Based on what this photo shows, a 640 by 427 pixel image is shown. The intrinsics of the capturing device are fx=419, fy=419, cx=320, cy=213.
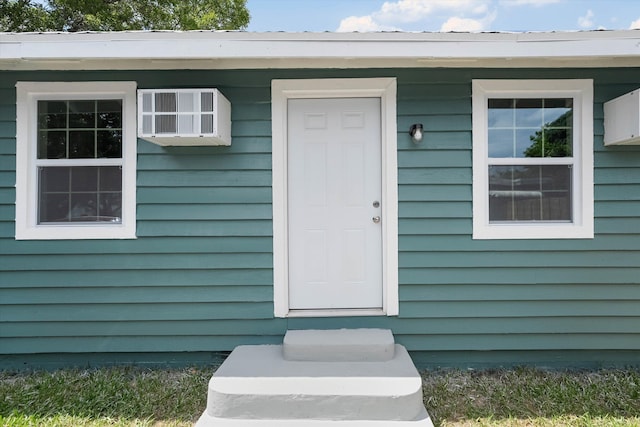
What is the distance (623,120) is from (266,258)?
106 inches

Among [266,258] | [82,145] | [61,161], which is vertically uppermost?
[82,145]

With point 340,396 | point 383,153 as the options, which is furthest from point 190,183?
point 340,396

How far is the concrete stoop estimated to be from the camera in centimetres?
229

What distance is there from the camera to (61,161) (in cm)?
311

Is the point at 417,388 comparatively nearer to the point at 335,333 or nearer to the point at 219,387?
the point at 335,333

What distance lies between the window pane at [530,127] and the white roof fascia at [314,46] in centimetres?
40

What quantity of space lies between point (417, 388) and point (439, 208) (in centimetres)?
131

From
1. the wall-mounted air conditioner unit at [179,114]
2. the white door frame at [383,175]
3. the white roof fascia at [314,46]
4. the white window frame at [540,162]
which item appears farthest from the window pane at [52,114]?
the white window frame at [540,162]

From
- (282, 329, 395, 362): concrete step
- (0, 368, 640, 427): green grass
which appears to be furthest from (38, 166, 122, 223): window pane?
(282, 329, 395, 362): concrete step

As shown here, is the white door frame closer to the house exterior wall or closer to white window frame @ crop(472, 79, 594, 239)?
the house exterior wall

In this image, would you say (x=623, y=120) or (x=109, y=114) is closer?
(x=623, y=120)

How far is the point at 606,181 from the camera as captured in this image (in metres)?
3.07

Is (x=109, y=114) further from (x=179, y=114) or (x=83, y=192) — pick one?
(x=179, y=114)

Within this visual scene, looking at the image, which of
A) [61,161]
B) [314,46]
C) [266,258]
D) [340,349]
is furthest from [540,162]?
[61,161]
